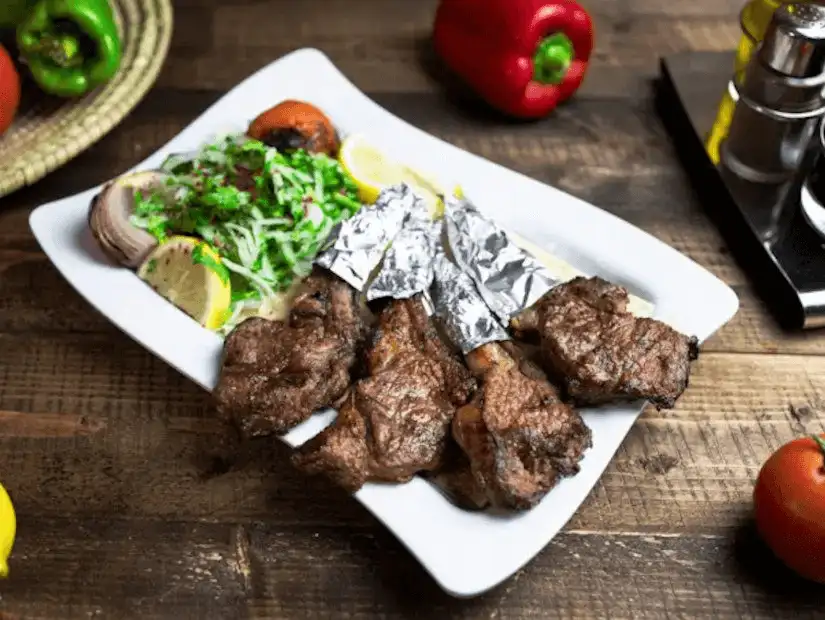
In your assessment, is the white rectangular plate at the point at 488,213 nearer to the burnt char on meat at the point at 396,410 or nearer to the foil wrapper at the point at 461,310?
the burnt char on meat at the point at 396,410

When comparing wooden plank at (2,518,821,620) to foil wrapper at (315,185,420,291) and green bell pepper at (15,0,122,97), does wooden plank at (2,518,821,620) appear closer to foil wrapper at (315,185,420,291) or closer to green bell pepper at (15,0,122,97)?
foil wrapper at (315,185,420,291)

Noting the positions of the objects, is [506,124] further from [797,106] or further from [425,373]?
[425,373]

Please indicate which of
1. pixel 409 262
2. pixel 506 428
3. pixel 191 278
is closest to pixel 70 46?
pixel 191 278

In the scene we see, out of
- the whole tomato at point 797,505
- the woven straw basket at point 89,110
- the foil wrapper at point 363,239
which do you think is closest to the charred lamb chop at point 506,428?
the foil wrapper at point 363,239

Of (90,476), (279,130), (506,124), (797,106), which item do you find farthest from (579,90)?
(90,476)

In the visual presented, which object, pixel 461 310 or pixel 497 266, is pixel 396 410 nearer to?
pixel 461 310

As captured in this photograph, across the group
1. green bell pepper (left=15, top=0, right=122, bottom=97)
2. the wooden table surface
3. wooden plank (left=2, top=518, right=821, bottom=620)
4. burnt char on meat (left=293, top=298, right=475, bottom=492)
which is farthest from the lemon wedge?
wooden plank (left=2, top=518, right=821, bottom=620)
